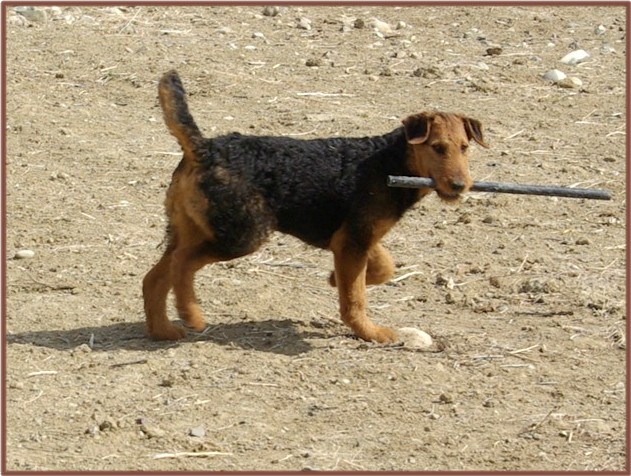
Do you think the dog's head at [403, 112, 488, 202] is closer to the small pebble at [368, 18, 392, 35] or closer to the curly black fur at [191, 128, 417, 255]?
the curly black fur at [191, 128, 417, 255]

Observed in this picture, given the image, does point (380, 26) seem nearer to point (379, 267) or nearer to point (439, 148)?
point (379, 267)

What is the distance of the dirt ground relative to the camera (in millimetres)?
7336

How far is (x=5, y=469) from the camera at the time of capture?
684cm

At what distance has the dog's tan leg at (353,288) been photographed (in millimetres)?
8547

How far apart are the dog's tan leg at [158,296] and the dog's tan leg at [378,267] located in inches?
46.3

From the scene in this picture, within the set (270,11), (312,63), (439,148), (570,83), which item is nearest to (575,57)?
(570,83)

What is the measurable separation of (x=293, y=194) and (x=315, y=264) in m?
1.65

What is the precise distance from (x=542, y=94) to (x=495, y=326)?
5.45m

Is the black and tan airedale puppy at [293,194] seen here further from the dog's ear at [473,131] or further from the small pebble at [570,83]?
the small pebble at [570,83]

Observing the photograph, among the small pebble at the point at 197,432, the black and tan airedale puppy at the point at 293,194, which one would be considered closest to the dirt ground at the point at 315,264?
the small pebble at the point at 197,432

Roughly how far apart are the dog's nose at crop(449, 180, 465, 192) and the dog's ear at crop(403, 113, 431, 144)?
36 centimetres

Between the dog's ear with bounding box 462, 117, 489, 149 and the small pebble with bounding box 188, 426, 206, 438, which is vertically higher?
the dog's ear with bounding box 462, 117, 489, 149

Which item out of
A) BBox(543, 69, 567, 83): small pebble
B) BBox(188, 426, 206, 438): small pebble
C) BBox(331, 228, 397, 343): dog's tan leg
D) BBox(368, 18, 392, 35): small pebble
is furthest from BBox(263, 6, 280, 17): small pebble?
BBox(188, 426, 206, 438): small pebble

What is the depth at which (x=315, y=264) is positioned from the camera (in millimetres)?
10070
